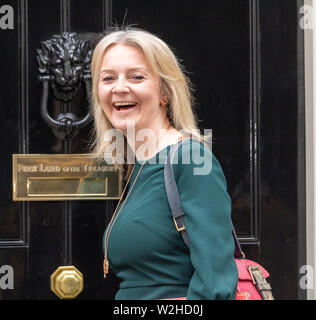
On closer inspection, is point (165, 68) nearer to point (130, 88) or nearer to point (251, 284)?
point (130, 88)

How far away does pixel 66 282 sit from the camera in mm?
1736

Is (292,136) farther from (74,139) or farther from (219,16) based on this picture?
(74,139)

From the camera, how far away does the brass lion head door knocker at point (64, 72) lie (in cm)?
171

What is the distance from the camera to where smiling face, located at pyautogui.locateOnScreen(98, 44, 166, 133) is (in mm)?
1210

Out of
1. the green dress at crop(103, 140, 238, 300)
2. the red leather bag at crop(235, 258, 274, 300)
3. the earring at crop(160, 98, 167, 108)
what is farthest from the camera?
the earring at crop(160, 98, 167, 108)

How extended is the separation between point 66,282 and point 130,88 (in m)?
0.81

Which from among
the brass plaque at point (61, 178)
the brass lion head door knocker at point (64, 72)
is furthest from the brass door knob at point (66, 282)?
the brass lion head door knocker at point (64, 72)

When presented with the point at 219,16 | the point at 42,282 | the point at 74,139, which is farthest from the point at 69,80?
the point at 42,282

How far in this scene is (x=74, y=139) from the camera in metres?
1.76

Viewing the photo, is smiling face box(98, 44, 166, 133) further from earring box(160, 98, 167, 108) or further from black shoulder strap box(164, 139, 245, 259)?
black shoulder strap box(164, 139, 245, 259)

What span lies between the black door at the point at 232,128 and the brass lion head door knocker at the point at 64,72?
0.04 metres

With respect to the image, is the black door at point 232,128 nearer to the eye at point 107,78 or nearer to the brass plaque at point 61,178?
the brass plaque at point 61,178

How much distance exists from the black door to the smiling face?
0.53m

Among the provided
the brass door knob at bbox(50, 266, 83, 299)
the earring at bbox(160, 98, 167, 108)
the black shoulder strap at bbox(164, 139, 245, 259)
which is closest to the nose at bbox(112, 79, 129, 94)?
the earring at bbox(160, 98, 167, 108)
